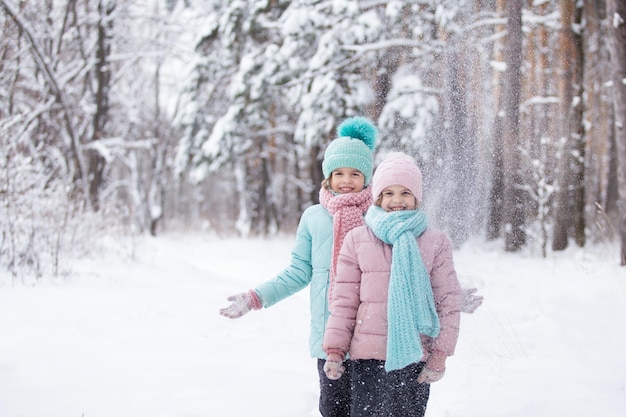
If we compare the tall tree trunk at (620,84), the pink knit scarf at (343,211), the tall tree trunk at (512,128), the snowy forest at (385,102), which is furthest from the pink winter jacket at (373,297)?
the tall tree trunk at (512,128)

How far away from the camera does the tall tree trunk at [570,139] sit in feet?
33.7

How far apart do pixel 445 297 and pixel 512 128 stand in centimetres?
783

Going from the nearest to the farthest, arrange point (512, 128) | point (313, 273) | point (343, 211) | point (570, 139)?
point (343, 211) → point (313, 273) → point (512, 128) → point (570, 139)

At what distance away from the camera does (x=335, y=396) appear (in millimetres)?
2697

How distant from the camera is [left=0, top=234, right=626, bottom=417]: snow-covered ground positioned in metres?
3.12

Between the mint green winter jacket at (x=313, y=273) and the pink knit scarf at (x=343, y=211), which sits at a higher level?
the pink knit scarf at (x=343, y=211)

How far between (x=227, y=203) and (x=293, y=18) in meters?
38.4

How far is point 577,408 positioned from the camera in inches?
122

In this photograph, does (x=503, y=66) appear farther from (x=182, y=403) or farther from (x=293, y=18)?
(x=182, y=403)

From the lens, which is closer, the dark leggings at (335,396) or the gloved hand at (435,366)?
the gloved hand at (435,366)

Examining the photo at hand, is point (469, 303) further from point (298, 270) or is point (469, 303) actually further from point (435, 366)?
point (298, 270)

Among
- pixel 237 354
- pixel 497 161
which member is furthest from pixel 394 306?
pixel 497 161

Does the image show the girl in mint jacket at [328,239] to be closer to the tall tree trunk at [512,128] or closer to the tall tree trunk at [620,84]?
the tall tree trunk at [620,84]

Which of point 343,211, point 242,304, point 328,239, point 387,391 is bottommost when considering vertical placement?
point 387,391
